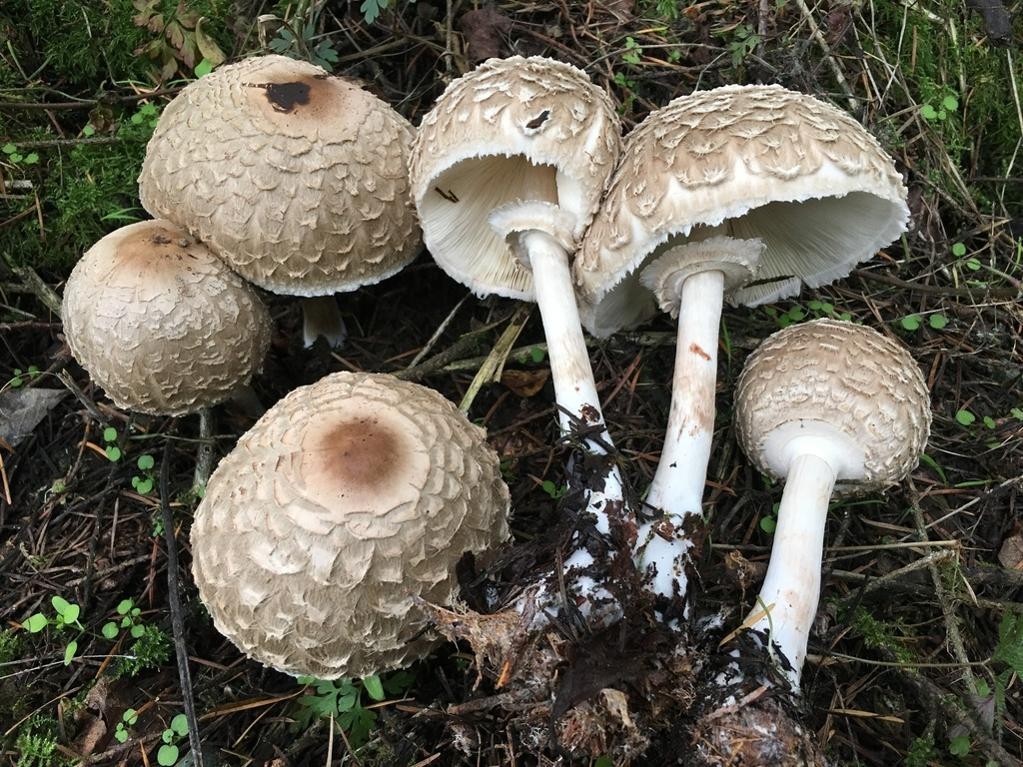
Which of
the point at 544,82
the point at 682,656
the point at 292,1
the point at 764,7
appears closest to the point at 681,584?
the point at 682,656

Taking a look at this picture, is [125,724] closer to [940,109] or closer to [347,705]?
[347,705]

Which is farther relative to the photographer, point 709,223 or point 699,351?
point 699,351

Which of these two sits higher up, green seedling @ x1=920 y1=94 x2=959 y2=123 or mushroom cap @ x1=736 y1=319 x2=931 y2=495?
green seedling @ x1=920 y1=94 x2=959 y2=123

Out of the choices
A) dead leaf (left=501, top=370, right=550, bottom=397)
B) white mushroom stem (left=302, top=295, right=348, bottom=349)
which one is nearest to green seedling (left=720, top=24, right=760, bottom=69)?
dead leaf (left=501, top=370, right=550, bottom=397)

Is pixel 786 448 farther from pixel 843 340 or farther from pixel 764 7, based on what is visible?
pixel 764 7

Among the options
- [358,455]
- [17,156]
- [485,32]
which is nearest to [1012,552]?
[358,455]

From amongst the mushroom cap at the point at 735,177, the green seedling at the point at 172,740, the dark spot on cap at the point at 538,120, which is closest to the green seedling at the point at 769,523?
the mushroom cap at the point at 735,177

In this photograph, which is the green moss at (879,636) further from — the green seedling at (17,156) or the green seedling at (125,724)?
the green seedling at (17,156)

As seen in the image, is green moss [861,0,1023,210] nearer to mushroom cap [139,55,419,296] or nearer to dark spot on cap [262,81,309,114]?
mushroom cap [139,55,419,296]
